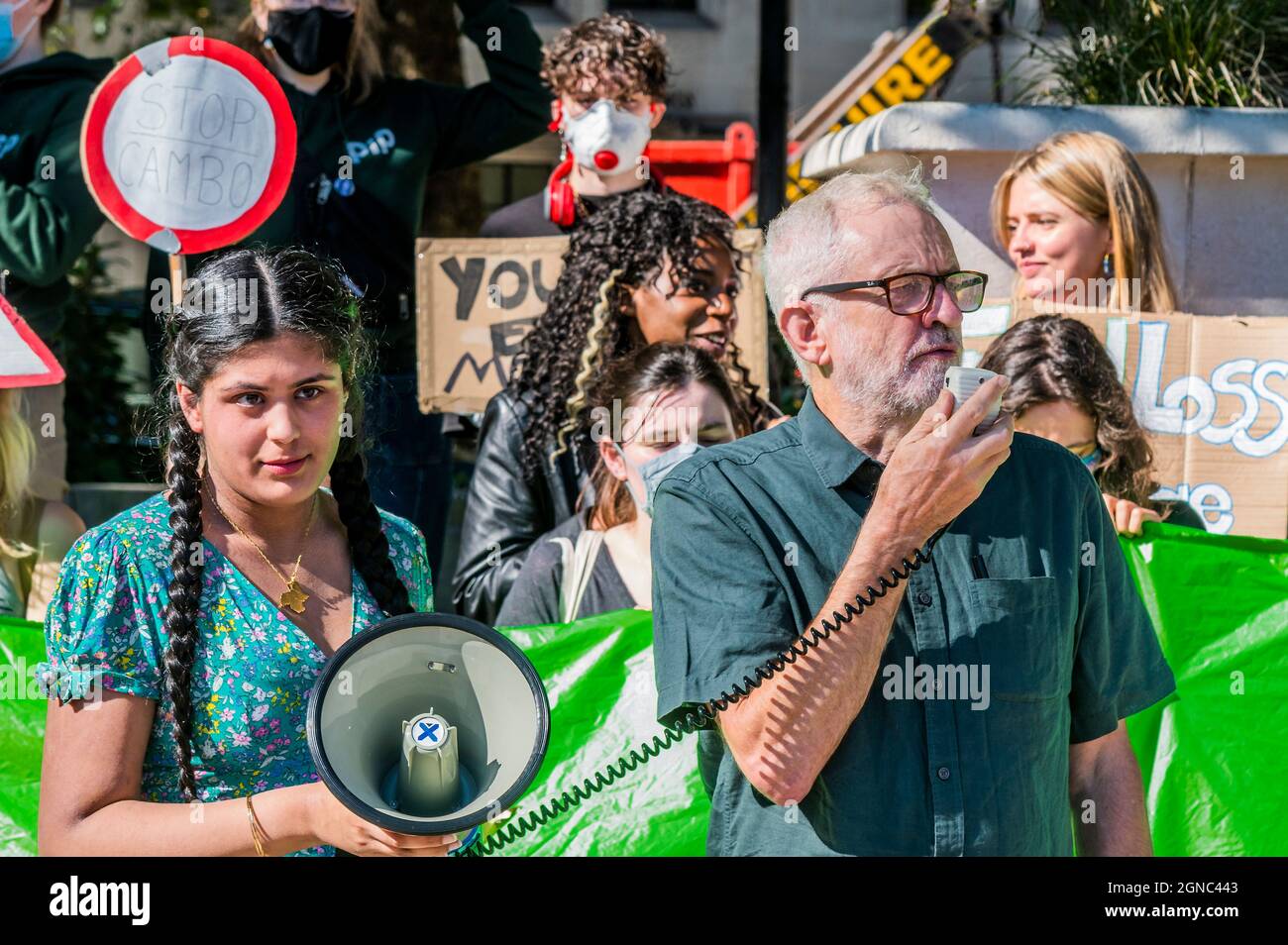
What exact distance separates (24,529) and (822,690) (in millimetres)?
2686

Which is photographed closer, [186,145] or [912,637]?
[912,637]

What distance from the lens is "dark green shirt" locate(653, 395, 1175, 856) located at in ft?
7.27

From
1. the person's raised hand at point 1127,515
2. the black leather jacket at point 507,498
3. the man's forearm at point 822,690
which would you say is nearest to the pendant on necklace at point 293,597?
the man's forearm at point 822,690

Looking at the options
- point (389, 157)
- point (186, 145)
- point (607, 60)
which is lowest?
point (186, 145)

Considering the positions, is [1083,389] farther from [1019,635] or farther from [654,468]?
[1019,635]

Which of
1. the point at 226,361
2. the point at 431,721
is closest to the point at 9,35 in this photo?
the point at 226,361

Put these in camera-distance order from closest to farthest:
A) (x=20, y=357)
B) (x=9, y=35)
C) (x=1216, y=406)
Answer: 1. (x=20, y=357)
2. (x=1216, y=406)
3. (x=9, y=35)

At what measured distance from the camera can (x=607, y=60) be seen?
4734 mm

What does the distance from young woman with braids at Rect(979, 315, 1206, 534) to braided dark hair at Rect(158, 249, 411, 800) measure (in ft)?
5.36

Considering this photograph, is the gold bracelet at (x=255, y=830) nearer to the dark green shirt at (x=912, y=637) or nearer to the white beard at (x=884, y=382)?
the dark green shirt at (x=912, y=637)

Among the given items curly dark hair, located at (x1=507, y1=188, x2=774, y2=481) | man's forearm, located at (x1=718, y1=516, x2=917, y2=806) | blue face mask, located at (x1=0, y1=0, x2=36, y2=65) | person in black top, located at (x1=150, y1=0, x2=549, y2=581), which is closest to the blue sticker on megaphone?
man's forearm, located at (x1=718, y1=516, x2=917, y2=806)

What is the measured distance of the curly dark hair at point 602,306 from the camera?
4.12 metres

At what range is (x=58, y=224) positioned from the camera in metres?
4.46

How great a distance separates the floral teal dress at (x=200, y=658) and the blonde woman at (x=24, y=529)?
1.56 meters
